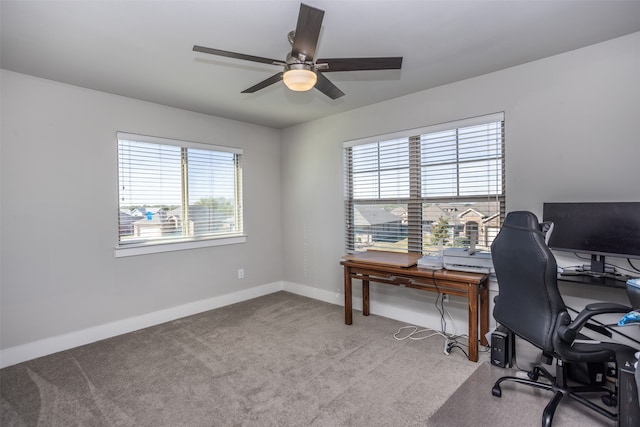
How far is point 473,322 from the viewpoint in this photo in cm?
252

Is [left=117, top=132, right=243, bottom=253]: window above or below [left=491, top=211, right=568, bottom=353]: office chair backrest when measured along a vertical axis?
above

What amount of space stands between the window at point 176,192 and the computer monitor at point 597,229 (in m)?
3.44

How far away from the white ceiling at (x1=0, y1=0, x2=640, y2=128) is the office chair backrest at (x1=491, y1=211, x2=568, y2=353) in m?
1.27

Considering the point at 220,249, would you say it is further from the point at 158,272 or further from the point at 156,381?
the point at 156,381

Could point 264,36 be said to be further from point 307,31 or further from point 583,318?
point 583,318

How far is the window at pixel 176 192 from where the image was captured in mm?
3322

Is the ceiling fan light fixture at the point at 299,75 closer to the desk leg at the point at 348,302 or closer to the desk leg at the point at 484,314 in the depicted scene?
the desk leg at the point at 348,302

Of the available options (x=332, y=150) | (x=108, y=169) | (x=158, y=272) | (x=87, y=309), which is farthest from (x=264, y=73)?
(x=87, y=309)

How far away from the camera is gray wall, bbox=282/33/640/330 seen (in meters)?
2.24

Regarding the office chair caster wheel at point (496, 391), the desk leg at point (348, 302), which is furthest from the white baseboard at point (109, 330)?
the office chair caster wheel at point (496, 391)

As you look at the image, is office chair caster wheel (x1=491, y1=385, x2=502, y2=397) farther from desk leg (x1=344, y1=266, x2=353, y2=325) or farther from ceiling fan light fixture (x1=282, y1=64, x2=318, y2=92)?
ceiling fan light fixture (x1=282, y1=64, x2=318, y2=92)

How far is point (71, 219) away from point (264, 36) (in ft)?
7.93

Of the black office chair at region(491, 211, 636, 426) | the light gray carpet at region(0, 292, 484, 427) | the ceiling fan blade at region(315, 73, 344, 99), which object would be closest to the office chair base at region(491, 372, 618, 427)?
the black office chair at region(491, 211, 636, 426)

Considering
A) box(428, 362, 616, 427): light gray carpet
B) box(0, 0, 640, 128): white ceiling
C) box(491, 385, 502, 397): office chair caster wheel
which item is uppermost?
box(0, 0, 640, 128): white ceiling
